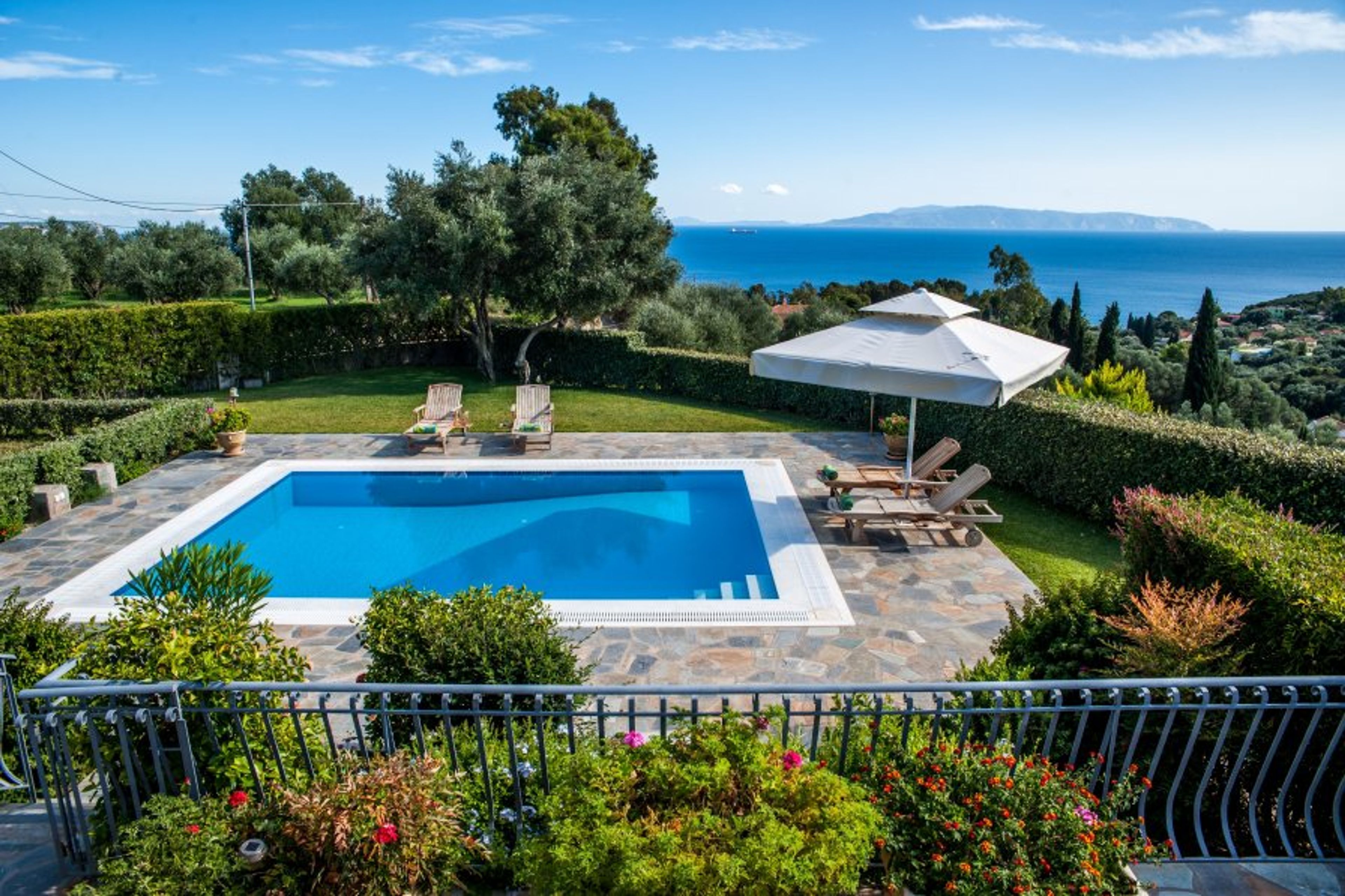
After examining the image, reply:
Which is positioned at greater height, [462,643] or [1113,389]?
[1113,389]

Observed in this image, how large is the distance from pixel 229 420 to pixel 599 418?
288 inches

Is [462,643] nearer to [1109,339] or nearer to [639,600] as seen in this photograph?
[639,600]

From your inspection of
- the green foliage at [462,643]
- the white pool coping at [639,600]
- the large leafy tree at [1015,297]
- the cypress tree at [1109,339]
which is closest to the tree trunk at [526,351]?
the white pool coping at [639,600]

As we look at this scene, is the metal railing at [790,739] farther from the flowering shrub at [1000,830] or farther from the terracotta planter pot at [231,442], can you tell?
the terracotta planter pot at [231,442]

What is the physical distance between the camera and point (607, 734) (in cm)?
618

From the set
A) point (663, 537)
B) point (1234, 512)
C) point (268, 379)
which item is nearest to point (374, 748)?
point (1234, 512)

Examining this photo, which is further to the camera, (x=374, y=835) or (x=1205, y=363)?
(x=1205, y=363)

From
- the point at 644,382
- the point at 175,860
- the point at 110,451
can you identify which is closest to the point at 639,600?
the point at 175,860

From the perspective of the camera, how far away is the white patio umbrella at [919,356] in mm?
9234

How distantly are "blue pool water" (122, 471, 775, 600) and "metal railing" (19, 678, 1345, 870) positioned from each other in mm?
4594

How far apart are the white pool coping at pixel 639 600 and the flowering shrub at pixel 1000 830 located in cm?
360

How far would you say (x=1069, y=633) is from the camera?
18.1ft

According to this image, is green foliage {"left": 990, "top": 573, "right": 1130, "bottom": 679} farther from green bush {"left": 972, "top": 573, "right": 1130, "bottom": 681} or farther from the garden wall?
the garden wall

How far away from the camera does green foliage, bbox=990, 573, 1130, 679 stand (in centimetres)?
526
